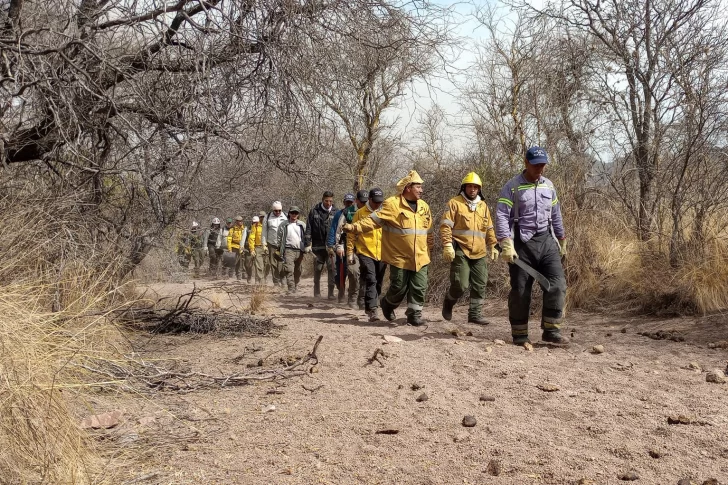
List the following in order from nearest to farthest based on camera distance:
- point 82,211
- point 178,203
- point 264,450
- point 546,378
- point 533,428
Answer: point 264,450 < point 533,428 < point 546,378 < point 82,211 < point 178,203

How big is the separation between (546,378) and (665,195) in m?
4.72

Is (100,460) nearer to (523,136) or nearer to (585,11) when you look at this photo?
(585,11)

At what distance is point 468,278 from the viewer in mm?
7723

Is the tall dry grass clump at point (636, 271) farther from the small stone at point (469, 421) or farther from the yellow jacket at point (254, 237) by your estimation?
the yellow jacket at point (254, 237)

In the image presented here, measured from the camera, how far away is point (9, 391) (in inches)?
107

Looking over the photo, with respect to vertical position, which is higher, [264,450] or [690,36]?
[690,36]

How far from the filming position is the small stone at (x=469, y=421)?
11.9ft

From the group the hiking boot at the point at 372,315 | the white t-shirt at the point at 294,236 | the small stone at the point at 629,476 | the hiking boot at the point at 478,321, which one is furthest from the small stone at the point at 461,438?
the white t-shirt at the point at 294,236

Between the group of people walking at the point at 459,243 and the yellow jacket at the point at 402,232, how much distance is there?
0.01m

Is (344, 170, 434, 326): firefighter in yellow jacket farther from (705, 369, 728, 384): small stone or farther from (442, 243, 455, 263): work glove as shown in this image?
(705, 369, 728, 384): small stone

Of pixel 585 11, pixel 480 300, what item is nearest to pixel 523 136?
pixel 585 11

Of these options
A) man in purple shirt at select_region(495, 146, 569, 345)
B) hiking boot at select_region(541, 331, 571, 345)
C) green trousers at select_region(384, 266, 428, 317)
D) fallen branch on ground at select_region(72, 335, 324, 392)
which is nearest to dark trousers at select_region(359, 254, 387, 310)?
green trousers at select_region(384, 266, 428, 317)

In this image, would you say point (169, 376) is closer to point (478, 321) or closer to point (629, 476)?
point (629, 476)

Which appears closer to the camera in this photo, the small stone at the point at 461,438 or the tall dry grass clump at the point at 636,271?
the small stone at the point at 461,438
